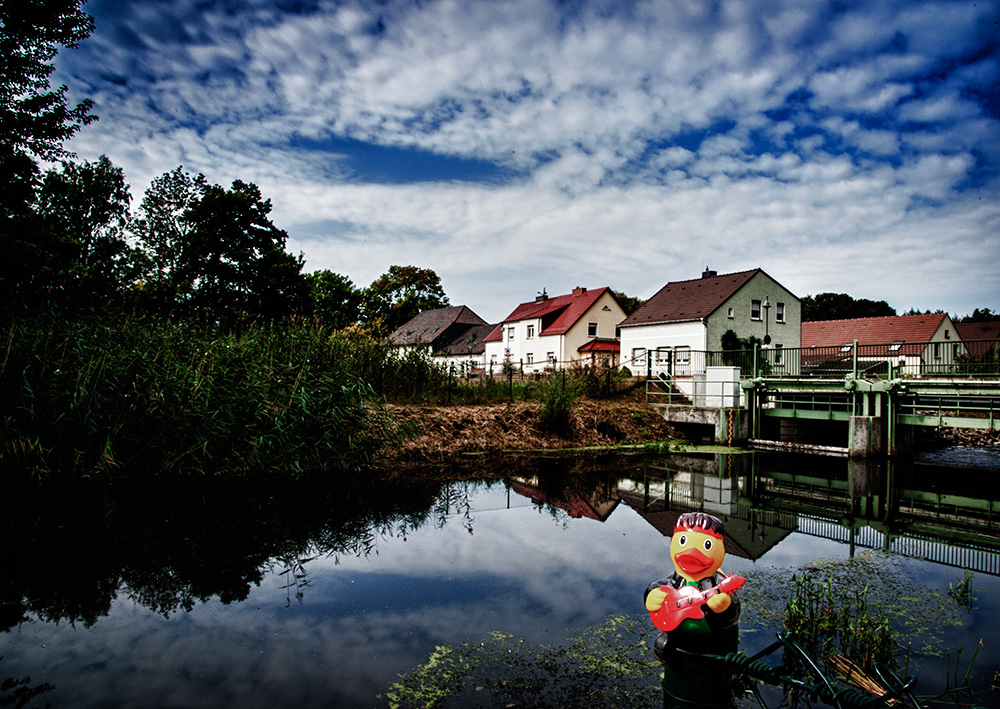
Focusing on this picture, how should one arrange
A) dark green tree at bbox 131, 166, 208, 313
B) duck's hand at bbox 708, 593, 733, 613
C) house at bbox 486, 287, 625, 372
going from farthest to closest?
1. house at bbox 486, 287, 625, 372
2. dark green tree at bbox 131, 166, 208, 313
3. duck's hand at bbox 708, 593, 733, 613

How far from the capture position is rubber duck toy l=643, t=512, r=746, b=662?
2.57 metres

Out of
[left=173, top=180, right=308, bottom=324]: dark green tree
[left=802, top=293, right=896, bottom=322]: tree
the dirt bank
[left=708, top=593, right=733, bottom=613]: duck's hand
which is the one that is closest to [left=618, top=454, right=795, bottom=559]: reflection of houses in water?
the dirt bank

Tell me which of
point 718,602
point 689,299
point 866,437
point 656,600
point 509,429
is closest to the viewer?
point 718,602

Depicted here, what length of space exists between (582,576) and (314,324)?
8737 millimetres

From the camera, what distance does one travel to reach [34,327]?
994 centimetres

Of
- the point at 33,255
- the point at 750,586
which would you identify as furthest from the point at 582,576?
the point at 33,255

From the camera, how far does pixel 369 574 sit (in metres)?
5.42

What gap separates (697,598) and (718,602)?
94 mm

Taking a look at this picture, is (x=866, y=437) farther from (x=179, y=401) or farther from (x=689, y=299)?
(x=689, y=299)

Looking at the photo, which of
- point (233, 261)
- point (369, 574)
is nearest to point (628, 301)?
point (233, 261)

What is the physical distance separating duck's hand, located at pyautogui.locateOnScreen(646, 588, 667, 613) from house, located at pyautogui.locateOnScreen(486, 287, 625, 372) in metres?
39.7

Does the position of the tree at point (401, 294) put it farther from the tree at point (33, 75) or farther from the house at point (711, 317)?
the tree at point (33, 75)

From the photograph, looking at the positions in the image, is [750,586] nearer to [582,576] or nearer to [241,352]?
[582,576]

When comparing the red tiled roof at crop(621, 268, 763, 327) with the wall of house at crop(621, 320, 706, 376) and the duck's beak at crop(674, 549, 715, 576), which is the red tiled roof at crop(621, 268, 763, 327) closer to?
the wall of house at crop(621, 320, 706, 376)
